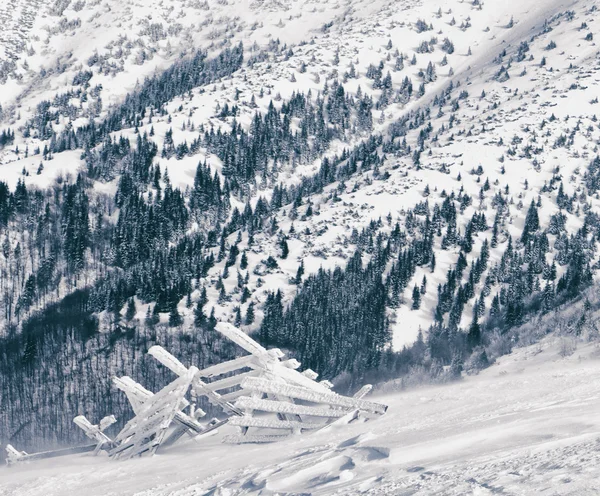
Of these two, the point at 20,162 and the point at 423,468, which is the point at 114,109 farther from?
the point at 423,468

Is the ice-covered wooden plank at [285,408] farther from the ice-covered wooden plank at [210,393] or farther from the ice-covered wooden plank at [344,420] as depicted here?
the ice-covered wooden plank at [210,393]

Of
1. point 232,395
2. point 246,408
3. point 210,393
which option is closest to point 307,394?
point 246,408

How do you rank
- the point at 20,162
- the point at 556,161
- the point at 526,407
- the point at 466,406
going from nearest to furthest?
the point at 526,407 < the point at 466,406 < the point at 556,161 < the point at 20,162

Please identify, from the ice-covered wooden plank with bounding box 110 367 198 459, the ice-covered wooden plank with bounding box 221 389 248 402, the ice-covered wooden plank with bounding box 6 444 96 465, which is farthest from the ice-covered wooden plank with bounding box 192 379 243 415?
the ice-covered wooden plank with bounding box 6 444 96 465

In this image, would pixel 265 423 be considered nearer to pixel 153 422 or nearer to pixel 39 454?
pixel 153 422

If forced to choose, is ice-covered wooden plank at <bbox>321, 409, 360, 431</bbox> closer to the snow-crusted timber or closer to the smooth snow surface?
the snow-crusted timber

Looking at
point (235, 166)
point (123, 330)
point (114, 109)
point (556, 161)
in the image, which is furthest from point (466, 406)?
point (114, 109)

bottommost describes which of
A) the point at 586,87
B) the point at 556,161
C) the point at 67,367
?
the point at 67,367
